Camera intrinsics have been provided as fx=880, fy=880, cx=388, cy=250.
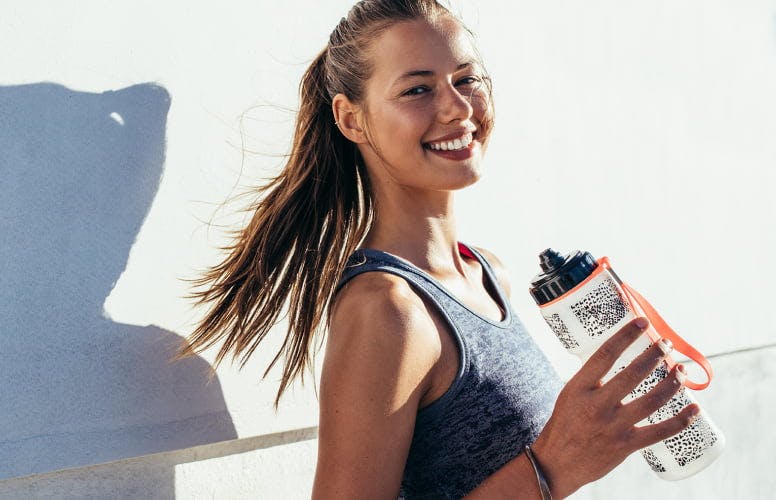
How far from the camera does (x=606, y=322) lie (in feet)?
4.01

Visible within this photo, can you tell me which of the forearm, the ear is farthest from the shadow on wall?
the forearm

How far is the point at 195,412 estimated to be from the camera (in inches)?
57.7

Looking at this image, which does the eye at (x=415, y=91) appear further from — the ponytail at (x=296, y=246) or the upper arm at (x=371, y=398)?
the upper arm at (x=371, y=398)

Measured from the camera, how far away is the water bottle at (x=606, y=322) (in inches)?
48.1

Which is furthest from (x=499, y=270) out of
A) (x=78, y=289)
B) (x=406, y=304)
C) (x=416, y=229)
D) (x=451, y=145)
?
(x=78, y=289)

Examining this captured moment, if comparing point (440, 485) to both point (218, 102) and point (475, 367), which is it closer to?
point (475, 367)

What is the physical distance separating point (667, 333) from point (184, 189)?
2.66 feet

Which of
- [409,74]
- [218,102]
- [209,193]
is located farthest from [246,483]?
[409,74]

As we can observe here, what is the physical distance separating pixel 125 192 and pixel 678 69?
5.18 feet

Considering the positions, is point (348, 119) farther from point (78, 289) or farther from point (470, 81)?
point (78, 289)

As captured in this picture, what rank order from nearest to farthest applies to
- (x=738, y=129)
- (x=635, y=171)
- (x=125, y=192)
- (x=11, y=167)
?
1. (x=11, y=167)
2. (x=125, y=192)
3. (x=635, y=171)
4. (x=738, y=129)

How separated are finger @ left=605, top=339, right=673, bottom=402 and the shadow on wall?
0.70 meters

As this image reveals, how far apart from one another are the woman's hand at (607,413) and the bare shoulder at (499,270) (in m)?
0.63

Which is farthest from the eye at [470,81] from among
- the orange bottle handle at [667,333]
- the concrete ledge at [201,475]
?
the concrete ledge at [201,475]
